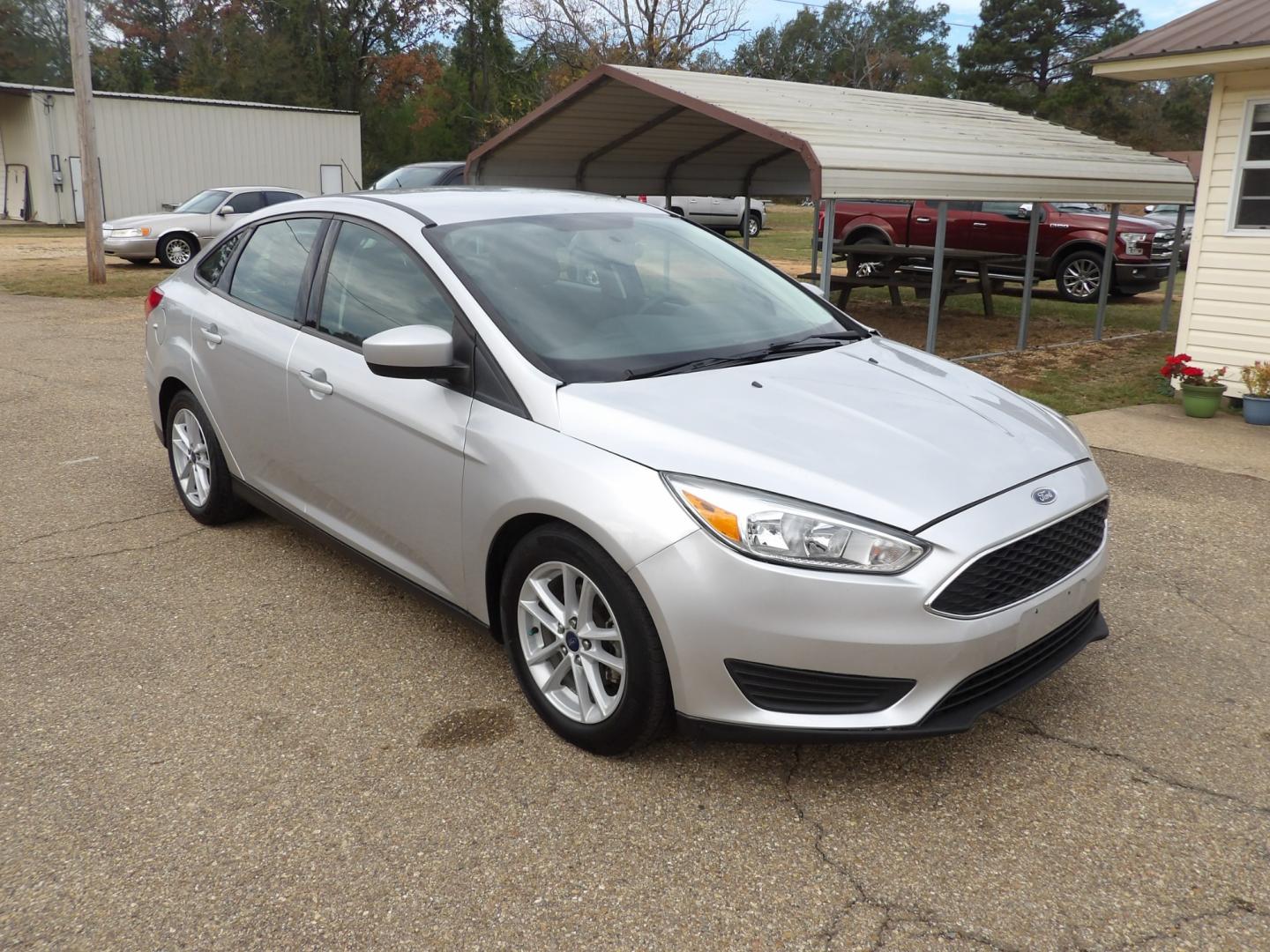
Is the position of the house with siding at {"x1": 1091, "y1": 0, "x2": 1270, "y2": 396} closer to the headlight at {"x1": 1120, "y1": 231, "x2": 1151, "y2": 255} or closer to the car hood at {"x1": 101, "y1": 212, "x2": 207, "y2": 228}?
the headlight at {"x1": 1120, "y1": 231, "x2": 1151, "y2": 255}

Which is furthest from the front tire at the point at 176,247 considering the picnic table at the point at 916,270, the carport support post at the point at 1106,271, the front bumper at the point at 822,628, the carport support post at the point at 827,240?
the front bumper at the point at 822,628

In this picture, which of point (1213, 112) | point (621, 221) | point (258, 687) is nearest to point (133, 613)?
point (258, 687)

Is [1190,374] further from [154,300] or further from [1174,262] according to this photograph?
[154,300]

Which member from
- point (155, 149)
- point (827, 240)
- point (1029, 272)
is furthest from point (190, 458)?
point (155, 149)

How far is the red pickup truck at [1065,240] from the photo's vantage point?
1502 centimetres

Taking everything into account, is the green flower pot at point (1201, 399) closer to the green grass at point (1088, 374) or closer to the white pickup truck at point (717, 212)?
the green grass at point (1088, 374)

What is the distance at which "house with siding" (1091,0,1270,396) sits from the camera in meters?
8.48

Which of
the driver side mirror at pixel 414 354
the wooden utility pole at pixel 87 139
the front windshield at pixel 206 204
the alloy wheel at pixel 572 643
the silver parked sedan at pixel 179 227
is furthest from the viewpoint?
the front windshield at pixel 206 204

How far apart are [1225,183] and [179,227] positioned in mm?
16106

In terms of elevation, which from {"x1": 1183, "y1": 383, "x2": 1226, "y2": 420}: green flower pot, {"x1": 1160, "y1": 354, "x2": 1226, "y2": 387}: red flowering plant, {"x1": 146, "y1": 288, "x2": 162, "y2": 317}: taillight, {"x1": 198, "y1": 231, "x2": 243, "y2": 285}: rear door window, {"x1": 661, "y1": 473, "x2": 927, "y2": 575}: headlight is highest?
{"x1": 198, "y1": 231, "x2": 243, "y2": 285}: rear door window

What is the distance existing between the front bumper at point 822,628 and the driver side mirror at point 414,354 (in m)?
1.01

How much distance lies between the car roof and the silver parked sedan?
15103 mm

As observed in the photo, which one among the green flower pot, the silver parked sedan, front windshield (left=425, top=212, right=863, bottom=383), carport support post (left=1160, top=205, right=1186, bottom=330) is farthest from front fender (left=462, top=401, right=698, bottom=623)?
the silver parked sedan

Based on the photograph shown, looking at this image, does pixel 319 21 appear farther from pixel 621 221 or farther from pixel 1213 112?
pixel 621 221
